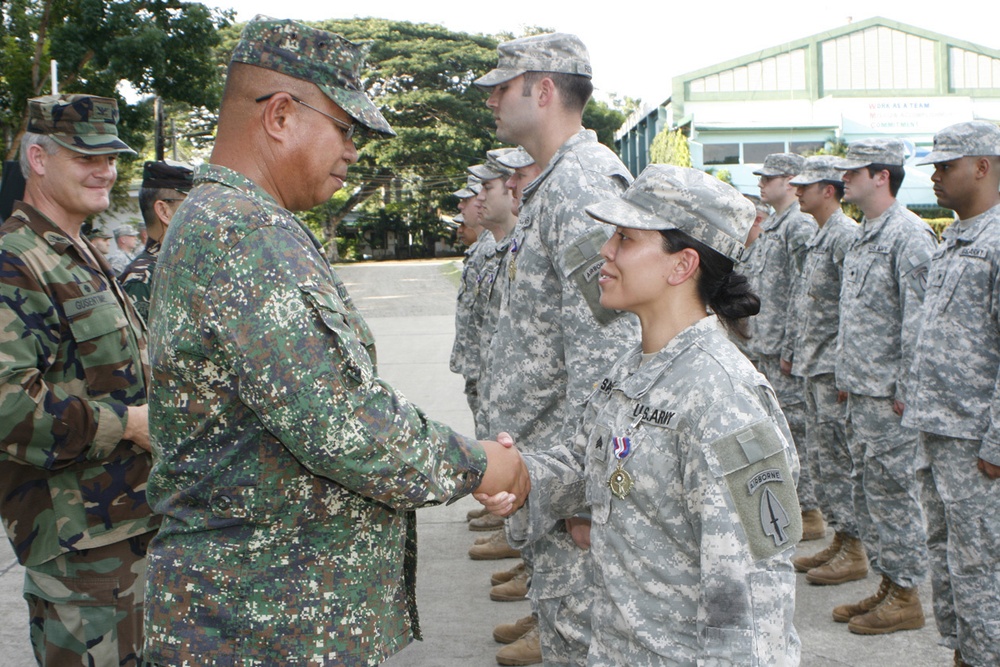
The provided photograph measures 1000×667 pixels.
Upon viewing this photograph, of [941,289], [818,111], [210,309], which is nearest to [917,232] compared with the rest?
[941,289]

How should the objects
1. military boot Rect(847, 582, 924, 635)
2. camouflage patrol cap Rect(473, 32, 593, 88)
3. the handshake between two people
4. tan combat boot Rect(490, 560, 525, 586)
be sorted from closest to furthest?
the handshake between two people, camouflage patrol cap Rect(473, 32, 593, 88), military boot Rect(847, 582, 924, 635), tan combat boot Rect(490, 560, 525, 586)

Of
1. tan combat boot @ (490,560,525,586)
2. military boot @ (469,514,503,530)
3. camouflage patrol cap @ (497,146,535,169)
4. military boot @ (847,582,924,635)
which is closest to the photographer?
military boot @ (847,582,924,635)

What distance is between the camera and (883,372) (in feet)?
16.7

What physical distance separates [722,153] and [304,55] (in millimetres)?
38292

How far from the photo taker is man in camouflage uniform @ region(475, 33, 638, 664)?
314cm

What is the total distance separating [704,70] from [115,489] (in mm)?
39988

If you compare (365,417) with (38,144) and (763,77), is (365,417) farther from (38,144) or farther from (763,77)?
(763,77)

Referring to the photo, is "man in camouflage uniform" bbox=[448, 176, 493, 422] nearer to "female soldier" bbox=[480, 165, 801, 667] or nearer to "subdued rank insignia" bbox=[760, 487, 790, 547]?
"female soldier" bbox=[480, 165, 801, 667]

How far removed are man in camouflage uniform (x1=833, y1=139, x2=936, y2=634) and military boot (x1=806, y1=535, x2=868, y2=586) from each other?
33cm

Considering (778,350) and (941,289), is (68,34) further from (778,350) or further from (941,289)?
(941,289)

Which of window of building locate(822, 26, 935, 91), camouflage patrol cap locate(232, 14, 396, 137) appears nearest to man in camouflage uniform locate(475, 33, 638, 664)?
camouflage patrol cap locate(232, 14, 396, 137)

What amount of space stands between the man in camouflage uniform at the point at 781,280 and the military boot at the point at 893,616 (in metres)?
1.62

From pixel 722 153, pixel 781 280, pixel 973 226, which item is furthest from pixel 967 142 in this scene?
pixel 722 153

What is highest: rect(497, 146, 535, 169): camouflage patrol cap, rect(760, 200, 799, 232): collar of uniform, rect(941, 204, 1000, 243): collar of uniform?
rect(497, 146, 535, 169): camouflage patrol cap
